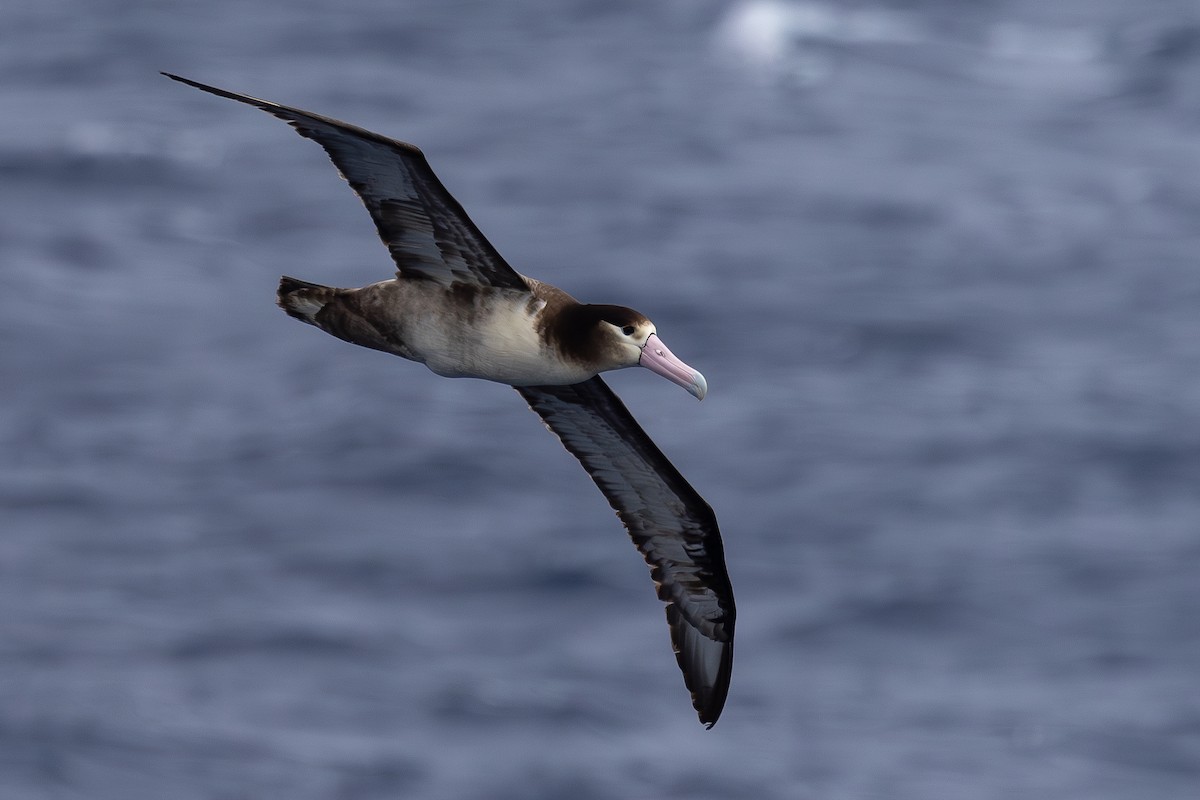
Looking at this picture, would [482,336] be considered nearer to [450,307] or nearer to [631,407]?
[450,307]

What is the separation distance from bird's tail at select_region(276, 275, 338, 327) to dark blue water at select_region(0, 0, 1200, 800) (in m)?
26.0

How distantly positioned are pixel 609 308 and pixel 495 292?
2.80 ft

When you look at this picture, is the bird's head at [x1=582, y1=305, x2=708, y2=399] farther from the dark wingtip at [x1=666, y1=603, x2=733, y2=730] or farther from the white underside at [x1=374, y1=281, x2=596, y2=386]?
the dark wingtip at [x1=666, y1=603, x2=733, y2=730]

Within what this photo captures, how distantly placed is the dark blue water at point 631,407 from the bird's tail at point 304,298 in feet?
85.2

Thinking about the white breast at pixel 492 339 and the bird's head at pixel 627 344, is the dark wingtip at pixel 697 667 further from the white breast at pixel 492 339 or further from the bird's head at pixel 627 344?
the white breast at pixel 492 339

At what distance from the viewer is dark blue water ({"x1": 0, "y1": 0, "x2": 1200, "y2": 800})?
4125 centimetres

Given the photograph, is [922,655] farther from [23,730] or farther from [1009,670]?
[23,730]

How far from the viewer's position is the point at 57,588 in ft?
161

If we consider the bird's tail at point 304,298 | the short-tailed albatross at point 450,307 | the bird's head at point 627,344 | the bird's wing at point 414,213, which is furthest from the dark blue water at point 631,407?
the bird's wing at point 414,213

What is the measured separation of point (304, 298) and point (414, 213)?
1240 mm

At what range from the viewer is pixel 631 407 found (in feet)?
160

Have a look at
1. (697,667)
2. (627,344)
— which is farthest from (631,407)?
(627,344)

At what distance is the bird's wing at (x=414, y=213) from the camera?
13.0 meters

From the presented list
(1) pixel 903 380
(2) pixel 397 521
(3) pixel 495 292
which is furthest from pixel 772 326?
(3) pixel 495 292
